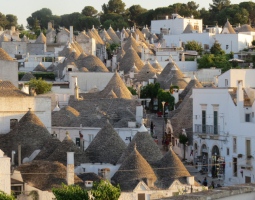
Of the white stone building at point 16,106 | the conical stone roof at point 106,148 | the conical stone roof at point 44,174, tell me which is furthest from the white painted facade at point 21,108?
the conical stone roof at point 44,174

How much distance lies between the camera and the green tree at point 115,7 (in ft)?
476

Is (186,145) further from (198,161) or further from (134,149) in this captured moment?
(134,149)

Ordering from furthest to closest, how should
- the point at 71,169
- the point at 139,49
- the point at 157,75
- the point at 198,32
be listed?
the point at 198,32 < the point at 139,49 < the point at 157,75 < the point at 71,169

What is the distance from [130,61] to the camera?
3221 inches

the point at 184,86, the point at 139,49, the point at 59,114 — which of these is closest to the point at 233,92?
the point at 59,114

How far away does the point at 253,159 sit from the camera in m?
42.5

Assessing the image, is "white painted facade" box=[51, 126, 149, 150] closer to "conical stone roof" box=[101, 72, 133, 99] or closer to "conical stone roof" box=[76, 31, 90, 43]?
"conical stone roof" box=[101, 72, 133, 99]

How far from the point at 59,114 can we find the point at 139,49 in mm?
39626

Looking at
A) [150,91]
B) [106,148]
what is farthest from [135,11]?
[106,148]

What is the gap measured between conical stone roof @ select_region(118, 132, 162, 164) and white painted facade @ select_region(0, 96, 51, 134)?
8.24m

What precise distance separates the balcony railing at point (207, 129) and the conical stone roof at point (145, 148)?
23.5 ft

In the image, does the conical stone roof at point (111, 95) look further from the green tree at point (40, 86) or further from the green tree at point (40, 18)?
the green tree at point (40, 18)

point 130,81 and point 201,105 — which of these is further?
point 130,81

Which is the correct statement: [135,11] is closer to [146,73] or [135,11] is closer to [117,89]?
[146,73]
